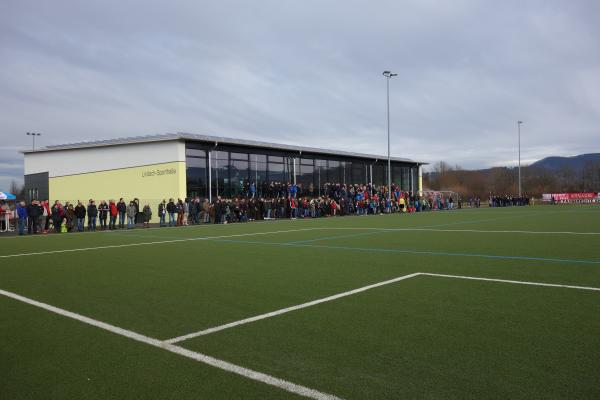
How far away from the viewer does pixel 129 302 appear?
18.6 ft

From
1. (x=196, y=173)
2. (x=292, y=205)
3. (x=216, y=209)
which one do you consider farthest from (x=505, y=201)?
(x=216, y=209)

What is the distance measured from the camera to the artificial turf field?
10.3 feet

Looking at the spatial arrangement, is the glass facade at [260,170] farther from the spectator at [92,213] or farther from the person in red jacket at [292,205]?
the spectator at [92,213]

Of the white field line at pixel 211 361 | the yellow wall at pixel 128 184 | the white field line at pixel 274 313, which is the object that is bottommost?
the white field line at pixel 211 361

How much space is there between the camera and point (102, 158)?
34.5 meters

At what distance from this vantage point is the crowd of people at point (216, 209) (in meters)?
23.6

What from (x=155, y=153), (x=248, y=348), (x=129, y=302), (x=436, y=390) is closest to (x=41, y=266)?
(x=129, y=302)

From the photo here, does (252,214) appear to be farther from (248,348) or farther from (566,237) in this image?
(248,348)

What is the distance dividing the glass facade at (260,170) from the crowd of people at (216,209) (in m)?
0.94

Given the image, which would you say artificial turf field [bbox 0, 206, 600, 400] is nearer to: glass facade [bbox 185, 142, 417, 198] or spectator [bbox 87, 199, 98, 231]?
spectator [bbox 87, 199, 98, 231]

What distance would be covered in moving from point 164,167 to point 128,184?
150 inches

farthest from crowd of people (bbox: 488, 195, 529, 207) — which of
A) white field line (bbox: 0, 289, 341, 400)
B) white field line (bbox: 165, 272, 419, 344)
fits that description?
white field line (bbox: 0, 289, 341, 400)

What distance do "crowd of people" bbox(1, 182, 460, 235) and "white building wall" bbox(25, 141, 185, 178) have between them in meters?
3.08

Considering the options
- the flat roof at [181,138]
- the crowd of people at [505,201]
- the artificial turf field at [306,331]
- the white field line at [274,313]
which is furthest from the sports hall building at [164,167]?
the crowd of people at [505,201]
